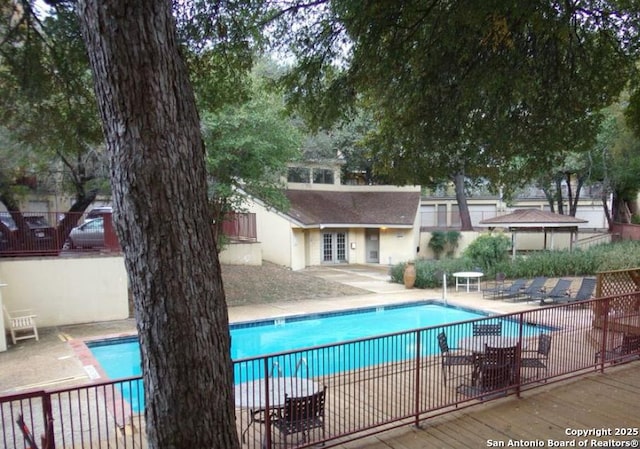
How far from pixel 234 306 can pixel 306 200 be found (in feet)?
38.5

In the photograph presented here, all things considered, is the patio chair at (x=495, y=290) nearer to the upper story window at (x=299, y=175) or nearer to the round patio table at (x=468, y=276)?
the round patio table at (x=468, y=276)

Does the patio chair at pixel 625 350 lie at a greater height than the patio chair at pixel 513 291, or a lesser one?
greater

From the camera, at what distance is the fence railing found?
4750 mm

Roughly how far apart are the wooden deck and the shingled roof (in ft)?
56.2

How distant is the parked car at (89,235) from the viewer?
12.5 meters

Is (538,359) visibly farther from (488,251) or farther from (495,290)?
(488,251)

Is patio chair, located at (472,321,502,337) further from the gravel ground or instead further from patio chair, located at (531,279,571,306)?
the gravel ground

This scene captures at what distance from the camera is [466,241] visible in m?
26.5

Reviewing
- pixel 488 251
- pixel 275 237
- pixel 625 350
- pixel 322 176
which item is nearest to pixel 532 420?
pixel 625 350

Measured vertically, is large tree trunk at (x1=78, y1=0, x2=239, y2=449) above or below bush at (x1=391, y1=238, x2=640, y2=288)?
above

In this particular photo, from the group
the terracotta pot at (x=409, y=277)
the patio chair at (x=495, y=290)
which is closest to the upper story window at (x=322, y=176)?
the terracotta pot at (x=409, y=277)

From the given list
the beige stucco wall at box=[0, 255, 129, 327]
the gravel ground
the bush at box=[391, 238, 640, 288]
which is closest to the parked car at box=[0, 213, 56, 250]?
the beige stucco wall at box=[0, 255, 129, 327]

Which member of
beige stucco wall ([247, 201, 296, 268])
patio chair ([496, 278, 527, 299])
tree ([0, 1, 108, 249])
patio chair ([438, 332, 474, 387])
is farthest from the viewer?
beige stucco wall ([247, 201, 296, 268])

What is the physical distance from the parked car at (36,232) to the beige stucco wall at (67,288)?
0.44 m
